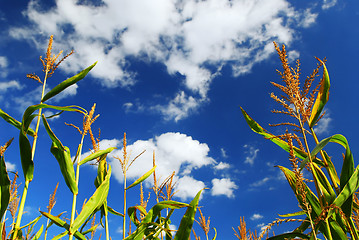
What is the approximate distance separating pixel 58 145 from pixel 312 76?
202 centimetres

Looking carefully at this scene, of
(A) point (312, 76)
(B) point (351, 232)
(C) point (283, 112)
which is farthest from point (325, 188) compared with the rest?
(A) point (312, 76)

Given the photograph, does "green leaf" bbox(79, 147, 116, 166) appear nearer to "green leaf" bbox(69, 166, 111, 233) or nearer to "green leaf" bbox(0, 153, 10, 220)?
"green leaf" bbox(69, 166, 111, 233)

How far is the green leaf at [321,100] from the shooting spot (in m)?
1.84

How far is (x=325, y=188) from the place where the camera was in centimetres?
170

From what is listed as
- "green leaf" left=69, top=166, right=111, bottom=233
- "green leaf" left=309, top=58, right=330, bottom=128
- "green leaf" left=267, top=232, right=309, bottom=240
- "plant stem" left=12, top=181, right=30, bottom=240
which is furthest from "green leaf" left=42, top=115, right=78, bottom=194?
"green leaf" left=309, top=58, right=330, bottom=128

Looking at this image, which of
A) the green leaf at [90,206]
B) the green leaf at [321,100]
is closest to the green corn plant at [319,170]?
the green leaf at [321,100]

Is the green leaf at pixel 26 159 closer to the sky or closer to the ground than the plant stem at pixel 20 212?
closer to the sky

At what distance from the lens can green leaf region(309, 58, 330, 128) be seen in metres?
1.84

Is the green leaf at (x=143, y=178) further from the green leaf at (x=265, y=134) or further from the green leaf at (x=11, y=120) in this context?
the green leaf at (x=265, y=134)

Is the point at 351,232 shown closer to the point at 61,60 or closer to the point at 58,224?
the point at 58,224

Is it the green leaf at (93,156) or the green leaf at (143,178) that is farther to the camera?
the green leaf at (143,178)

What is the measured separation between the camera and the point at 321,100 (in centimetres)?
187

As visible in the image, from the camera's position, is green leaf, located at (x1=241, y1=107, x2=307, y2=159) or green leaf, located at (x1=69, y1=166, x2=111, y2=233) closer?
green leaf, located at (x1=69, y1=166, x2=111, y2=233)

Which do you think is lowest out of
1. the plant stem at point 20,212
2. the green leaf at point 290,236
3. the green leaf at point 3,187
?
the green leaf at point 290,236
